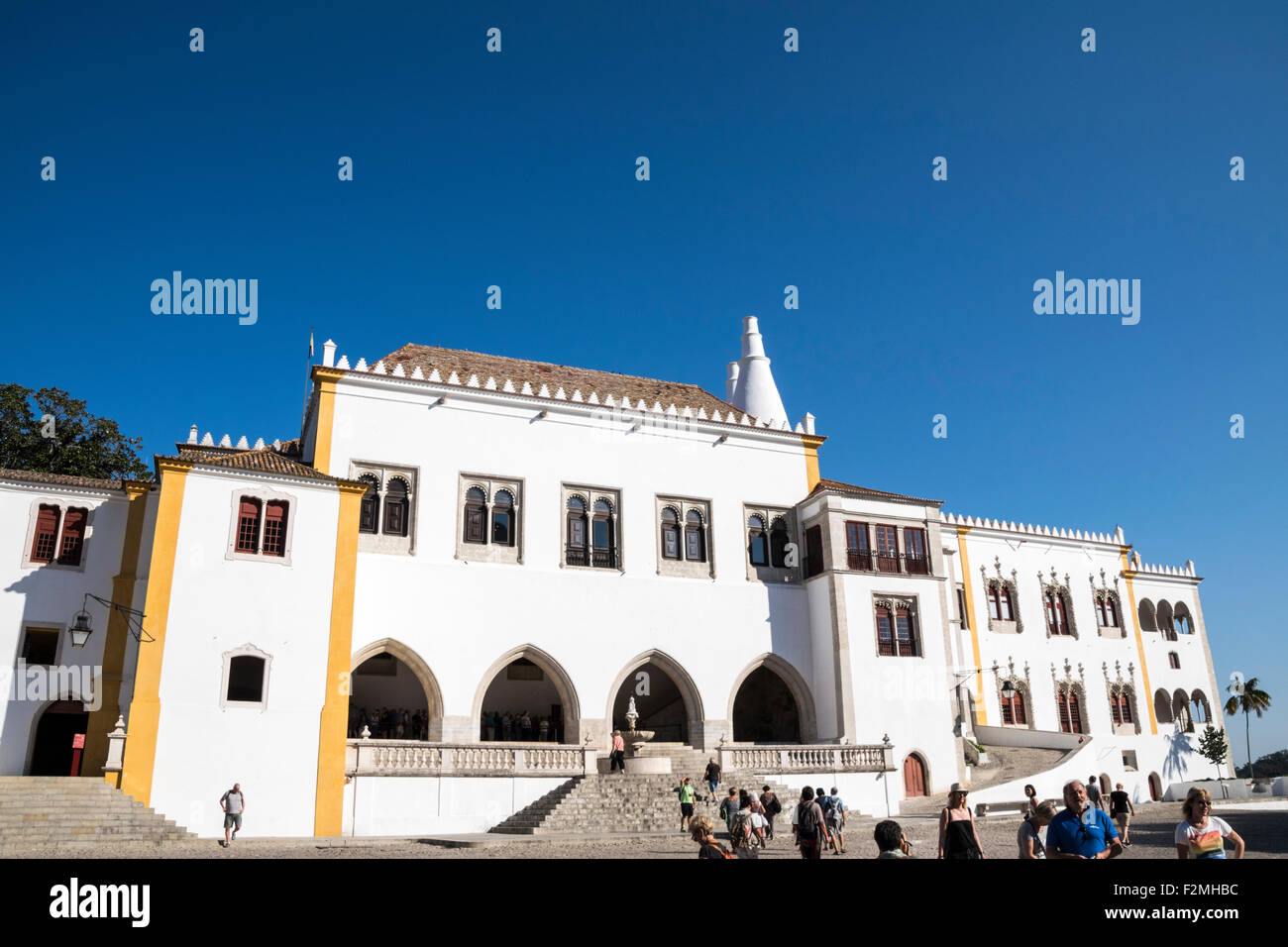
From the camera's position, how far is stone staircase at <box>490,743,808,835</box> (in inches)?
782

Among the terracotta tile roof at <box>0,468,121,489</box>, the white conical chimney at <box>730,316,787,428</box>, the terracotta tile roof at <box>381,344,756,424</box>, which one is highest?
the white conical chimney at <box>730,316,787,428</box>

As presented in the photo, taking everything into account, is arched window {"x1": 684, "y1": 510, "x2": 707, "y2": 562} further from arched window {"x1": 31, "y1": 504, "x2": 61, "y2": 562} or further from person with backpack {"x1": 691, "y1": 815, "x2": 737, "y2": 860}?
person with backpack {"x1": 691, "y1": 815, "x2": 737, "y2": 860}

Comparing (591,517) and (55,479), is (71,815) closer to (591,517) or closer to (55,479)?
(55,479)

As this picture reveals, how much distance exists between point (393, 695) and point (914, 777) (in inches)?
603

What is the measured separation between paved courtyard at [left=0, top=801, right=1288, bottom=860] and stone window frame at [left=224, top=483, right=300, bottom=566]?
564cm

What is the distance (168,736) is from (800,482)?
62.5 feet

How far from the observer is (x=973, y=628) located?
3347cm

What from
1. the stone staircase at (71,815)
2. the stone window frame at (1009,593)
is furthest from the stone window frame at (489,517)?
the stone window frame at (1009,593)

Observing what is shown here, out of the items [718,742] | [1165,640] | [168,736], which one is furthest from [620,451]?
[1165,640]

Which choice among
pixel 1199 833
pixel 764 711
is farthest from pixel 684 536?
pixel 1199 833

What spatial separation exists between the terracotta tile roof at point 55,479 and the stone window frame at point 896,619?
20882mm

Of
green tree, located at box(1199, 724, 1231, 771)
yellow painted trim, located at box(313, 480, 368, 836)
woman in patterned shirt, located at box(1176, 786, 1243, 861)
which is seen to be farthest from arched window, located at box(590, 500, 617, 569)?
green tree, located at box(1199, 724, 1231, 771)

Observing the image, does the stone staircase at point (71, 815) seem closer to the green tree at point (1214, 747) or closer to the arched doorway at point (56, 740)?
the arched doorway at point (56, 740)
